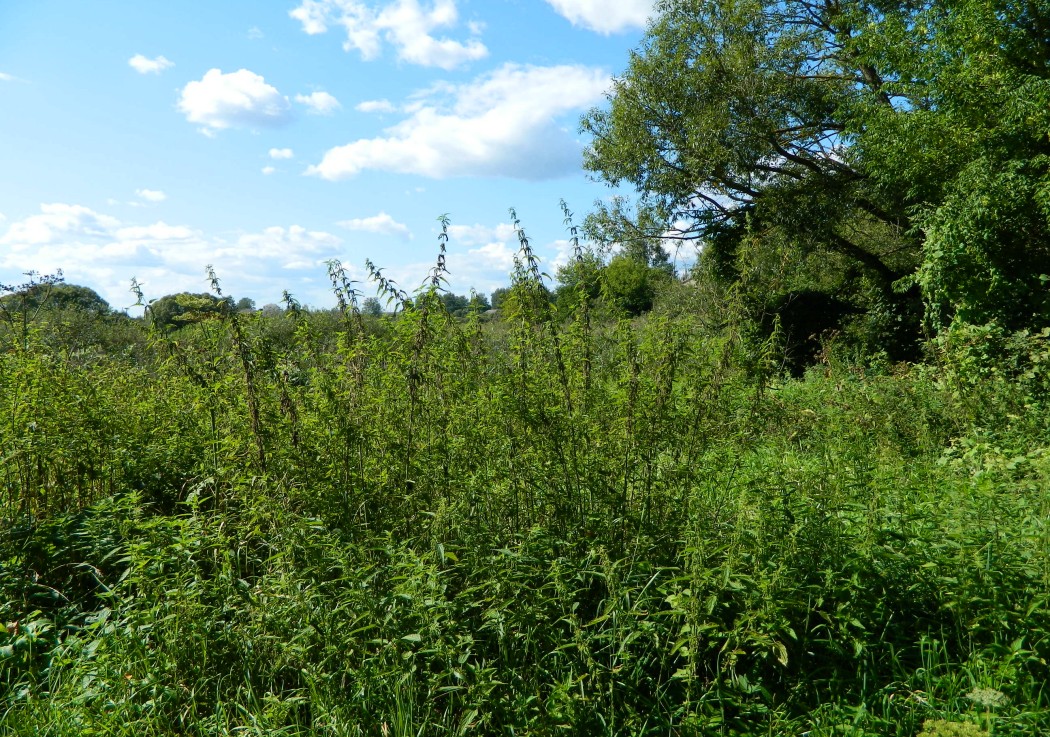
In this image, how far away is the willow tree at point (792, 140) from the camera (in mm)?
10938

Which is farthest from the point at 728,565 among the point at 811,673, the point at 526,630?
the point at 526,630

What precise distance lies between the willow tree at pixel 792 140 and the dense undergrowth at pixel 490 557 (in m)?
7.74

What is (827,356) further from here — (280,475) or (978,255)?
(280,475)

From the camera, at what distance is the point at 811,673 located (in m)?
3.16

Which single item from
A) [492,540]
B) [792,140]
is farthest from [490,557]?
[792,140]

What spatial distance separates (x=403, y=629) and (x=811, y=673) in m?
1.76

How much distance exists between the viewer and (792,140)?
13930 mm

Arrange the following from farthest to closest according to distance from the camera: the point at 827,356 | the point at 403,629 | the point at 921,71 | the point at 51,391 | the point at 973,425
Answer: the point at 827,356 → the point at 921,71 → the point at 973,425 → the point at 51,391 → the point at 403,629

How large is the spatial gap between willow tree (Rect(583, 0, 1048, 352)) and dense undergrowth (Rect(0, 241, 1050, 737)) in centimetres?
774

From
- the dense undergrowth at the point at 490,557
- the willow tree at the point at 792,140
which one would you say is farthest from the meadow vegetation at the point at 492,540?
the willow tree at the point at 792,140

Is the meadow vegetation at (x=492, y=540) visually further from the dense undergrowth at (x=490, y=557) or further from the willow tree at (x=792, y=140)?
the willow tree at (x=792, y=140)

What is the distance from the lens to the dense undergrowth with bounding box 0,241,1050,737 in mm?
2938

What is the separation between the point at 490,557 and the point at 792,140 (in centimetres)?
1300

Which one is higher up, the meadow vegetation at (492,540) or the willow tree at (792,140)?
the willow tree at (792,140)
